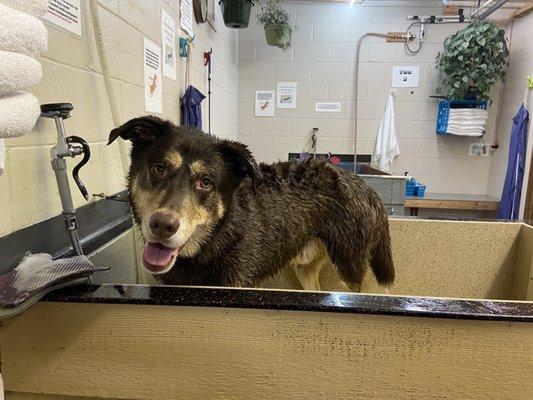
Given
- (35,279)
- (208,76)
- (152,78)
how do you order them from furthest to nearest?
(208,76), (152,78), (35,279)

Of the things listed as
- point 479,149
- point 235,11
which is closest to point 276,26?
point 235,11

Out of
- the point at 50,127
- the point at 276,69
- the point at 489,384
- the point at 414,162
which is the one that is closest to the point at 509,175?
the point at 414,162

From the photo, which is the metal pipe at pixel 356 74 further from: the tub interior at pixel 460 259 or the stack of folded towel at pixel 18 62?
the stack of folded towel at pixel 18 62

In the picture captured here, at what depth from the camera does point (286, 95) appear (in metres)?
5.02

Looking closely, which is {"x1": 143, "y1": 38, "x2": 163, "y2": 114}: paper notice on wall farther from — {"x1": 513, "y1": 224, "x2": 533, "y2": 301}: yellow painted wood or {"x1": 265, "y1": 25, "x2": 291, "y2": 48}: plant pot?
{"x1": 265, "y1": 25, "x2": 291, "y2": 48}: plant pot

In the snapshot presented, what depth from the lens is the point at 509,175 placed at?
425cm

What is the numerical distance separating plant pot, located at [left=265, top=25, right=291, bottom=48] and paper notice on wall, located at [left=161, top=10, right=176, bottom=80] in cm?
221

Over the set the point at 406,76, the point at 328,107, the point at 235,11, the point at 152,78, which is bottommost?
the point at 152,78

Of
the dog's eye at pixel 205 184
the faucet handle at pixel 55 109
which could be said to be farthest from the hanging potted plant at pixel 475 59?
the faucet handle at pixel 55 109

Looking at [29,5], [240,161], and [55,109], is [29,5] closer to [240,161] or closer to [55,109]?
[55,109]

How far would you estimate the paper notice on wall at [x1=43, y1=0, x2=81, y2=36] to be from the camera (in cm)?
110

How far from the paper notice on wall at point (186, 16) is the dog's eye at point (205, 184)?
5.12 feet

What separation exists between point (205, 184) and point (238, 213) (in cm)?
20

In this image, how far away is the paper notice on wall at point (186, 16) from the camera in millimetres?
2336
